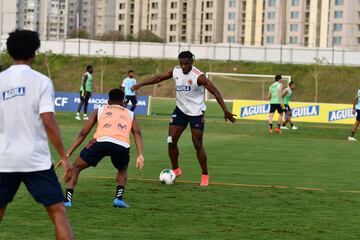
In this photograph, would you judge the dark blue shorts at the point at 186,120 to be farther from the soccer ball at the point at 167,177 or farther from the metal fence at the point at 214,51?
the metal fence at the point at 214,51

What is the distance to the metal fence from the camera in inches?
3755

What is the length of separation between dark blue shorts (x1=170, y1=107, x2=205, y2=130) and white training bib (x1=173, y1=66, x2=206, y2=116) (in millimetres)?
70

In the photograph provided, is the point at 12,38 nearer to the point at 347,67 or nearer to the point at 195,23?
the point at 347,67

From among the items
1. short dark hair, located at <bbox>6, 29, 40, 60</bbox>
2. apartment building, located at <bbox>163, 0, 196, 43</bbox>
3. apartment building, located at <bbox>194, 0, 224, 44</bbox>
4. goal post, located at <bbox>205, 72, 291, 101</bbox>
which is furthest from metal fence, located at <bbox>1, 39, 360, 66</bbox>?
short dark hair, located at <bbox>6, 29, 40, 60</bbox>

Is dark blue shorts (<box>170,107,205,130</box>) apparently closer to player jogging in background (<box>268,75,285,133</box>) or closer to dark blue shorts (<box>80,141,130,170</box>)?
dark blue shorts (<box>80,141,130,170</box>)

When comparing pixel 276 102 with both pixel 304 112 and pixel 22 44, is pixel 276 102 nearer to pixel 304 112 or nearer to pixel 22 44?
pixel 304 112

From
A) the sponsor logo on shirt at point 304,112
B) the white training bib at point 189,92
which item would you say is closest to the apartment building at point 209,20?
the sponsor logo on shirt at point 304,112

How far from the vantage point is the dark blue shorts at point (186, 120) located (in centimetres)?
1553

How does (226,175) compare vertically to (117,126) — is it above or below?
below

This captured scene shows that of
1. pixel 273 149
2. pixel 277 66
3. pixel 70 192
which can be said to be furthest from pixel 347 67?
pixel 70 192

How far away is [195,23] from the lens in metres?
149

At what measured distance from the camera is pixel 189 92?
15477mm

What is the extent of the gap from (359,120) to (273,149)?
5.70 metres

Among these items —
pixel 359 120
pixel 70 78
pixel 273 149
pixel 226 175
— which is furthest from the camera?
pixel 70 78
